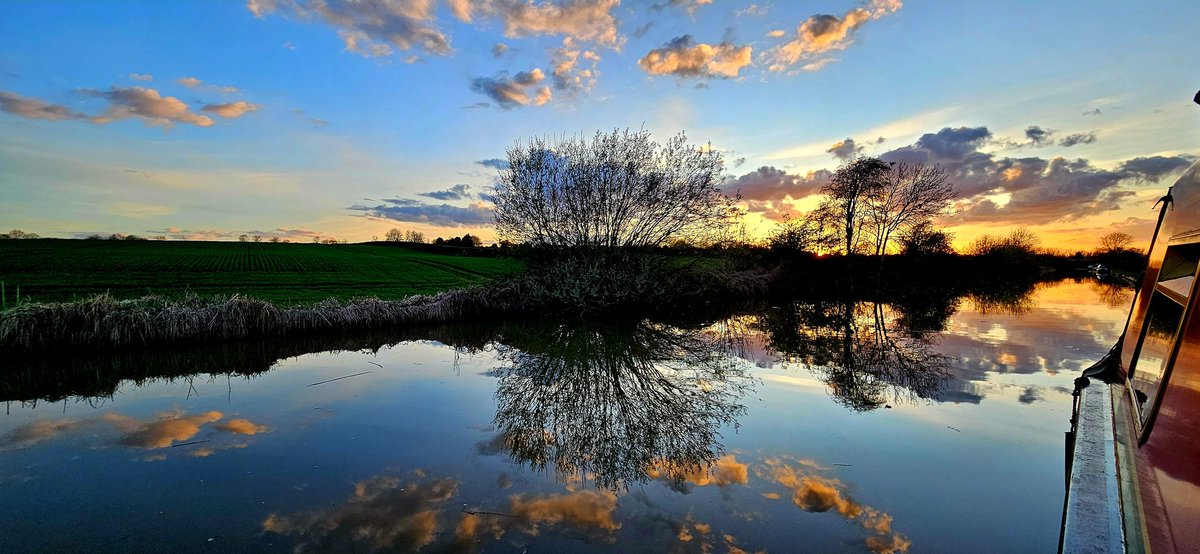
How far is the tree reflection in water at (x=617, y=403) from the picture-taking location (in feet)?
15.1

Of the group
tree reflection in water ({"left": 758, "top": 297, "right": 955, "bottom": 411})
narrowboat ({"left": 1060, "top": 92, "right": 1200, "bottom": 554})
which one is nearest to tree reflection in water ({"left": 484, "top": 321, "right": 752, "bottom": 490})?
tree reflection in water ({"left": 758, "top": 297, "right": 955, "bottom": 411})

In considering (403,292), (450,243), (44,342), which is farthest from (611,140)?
(450,243)

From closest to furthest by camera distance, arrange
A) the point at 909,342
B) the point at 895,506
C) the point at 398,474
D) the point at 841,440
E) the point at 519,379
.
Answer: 1. the point at 895,506
2. the point at 398,474
3. the point at 841,440
4. the point at 519,379
5. the point at 909,342

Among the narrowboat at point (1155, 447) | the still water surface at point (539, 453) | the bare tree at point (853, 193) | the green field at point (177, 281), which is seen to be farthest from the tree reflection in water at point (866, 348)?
the bare tree at point (853, 193)

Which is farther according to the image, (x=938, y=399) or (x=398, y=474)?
(x=938, y=399)

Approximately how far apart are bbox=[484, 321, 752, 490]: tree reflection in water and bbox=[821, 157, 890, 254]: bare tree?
Result: 920 inches

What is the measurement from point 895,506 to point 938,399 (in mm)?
3389

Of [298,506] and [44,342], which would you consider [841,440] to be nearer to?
[298,506]

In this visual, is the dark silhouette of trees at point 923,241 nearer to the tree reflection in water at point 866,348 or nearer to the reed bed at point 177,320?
the tree reflection in water at point 866,348

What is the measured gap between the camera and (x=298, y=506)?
370 cm

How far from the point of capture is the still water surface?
334 cm

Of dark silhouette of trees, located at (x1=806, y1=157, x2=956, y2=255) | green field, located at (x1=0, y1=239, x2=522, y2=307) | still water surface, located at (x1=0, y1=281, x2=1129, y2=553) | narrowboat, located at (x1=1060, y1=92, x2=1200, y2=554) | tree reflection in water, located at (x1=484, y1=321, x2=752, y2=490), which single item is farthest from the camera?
dark silhouette of trees, located at (x1=806, y1=157, x2=956, y2=255)

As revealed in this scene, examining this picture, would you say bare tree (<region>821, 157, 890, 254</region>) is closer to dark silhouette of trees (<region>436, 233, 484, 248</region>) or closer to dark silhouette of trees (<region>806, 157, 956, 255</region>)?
dark silhouette of trees (<region>806, 157, 956, 255</region>)

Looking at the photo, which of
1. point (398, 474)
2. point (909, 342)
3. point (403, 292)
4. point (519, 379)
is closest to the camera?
point (398, 474)
